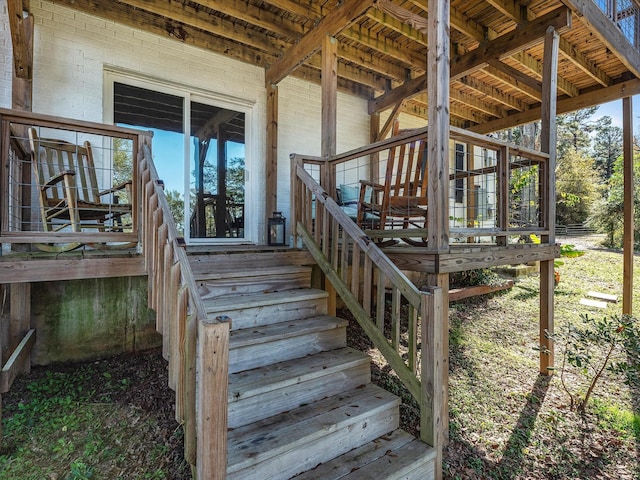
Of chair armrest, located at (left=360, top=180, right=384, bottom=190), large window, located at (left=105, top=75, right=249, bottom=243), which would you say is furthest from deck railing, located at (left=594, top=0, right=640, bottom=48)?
large window, located at (left=105, top=75, right=249, bottom=243)

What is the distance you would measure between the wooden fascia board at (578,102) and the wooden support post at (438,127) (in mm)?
4259

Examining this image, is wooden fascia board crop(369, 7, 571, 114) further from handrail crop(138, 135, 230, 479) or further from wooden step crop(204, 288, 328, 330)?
handrail crop(138, 135, 230, 479)

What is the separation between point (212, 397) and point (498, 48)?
4.78 m

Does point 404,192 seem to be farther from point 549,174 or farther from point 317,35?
point 317,35

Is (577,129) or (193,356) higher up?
(577,129)

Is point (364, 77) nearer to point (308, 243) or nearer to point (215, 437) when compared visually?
point (308, 243)

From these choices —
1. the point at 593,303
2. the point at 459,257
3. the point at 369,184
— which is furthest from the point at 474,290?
the point at 459,257

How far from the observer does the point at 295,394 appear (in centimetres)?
206

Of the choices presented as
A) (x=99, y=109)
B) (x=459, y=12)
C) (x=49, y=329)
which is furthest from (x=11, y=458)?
(x=459, y=12)

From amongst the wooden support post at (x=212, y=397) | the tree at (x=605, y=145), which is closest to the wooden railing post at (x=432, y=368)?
the wooden support post at (x=212, y=397)

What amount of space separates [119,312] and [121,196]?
1.50 meters

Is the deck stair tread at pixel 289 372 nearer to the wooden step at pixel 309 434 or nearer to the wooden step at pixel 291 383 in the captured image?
the wooden step at pixel 291 383

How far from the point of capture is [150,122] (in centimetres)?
400

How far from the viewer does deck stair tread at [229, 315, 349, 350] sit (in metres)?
2.17
